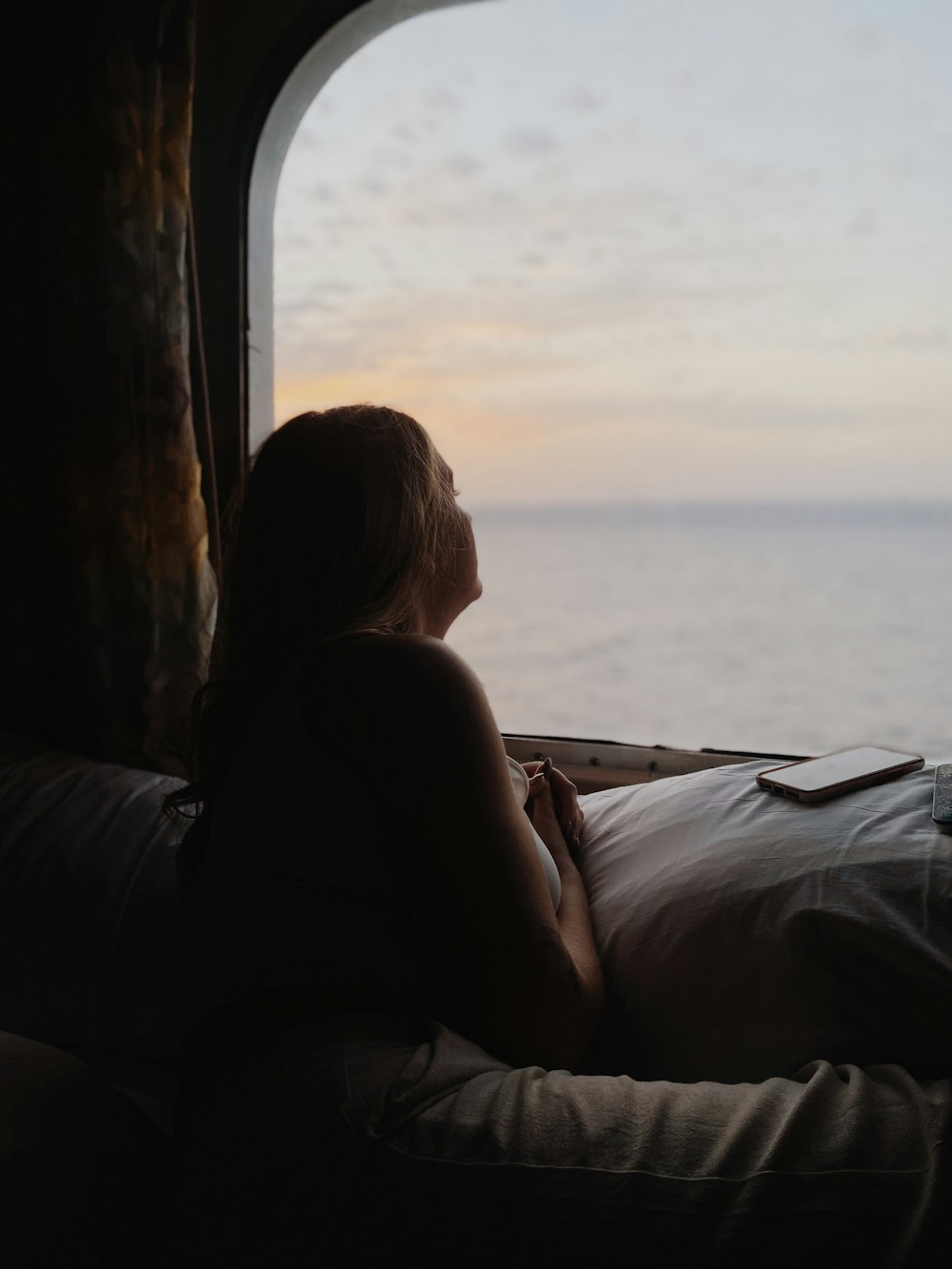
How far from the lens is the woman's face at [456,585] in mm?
1072

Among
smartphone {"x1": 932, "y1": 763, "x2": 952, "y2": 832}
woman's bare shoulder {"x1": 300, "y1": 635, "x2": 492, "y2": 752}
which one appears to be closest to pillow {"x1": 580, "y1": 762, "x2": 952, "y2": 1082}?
smartphone {"x1": 932, "y1": 763, "x2": 952, "y2": 832}

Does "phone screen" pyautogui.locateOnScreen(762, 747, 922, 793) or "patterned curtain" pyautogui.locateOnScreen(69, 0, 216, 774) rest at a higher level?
"patterned curtain" pyautogui.locateOnScreen(69, 0, 216, 774)

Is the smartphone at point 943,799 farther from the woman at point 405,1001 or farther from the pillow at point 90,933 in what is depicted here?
the pillow at point 90,933

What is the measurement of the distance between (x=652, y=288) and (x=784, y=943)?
1882 mm

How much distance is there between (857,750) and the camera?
3.68 ft

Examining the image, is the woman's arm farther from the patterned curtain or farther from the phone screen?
the patterned curtain

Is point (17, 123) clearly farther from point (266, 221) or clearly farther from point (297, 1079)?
point (297, 1079)

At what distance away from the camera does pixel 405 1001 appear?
2.84 ft

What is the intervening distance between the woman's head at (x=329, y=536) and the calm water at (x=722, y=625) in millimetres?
670

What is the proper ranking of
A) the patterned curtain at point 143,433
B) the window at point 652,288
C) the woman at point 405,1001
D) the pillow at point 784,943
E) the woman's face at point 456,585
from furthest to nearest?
the window at point 652,288, the patterned curtain at point 143,433, the woman's face at point 456,585, the pillow at point 784,943, the woman at point 405,1001

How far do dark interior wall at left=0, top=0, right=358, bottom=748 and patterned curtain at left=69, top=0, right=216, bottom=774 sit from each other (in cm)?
2

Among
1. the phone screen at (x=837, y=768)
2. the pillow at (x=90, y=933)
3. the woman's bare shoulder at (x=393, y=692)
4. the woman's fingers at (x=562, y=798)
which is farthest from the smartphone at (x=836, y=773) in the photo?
the pillow at (x=90, y=933)

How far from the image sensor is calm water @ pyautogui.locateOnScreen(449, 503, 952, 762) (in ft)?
6.55

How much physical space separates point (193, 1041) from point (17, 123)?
1581 millimetres
